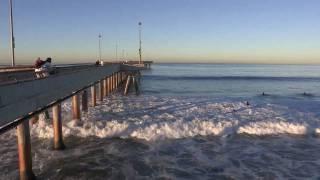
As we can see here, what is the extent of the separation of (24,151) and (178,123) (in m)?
10.9

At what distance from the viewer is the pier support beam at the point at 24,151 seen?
1165 cm

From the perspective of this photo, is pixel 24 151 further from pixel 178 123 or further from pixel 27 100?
pixel 178 123

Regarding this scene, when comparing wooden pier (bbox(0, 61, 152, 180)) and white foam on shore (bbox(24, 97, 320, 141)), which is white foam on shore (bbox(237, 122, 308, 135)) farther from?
wooden pier (bbox(0, 61, 152, 180))

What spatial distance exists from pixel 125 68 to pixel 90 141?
27110 millimetres

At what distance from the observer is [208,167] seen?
14258mm

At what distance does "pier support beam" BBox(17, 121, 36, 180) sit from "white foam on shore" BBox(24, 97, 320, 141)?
7.17 meters

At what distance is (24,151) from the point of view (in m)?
11.8

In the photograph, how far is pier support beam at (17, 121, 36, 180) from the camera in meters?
11.6

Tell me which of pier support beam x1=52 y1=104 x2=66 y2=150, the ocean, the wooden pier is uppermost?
the wooden pier

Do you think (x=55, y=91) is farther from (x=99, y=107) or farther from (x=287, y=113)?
(x=287, y=113)

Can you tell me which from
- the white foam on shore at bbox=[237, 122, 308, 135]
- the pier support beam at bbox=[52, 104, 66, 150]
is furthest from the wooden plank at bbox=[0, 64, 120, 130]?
the white foam on shore at bbox=[237, 122, 308, 135]

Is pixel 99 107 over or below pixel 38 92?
below

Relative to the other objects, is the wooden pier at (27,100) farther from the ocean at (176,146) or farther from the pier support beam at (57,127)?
the ocean at (176,146)

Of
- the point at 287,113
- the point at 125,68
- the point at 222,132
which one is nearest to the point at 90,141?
the point at 222,132
